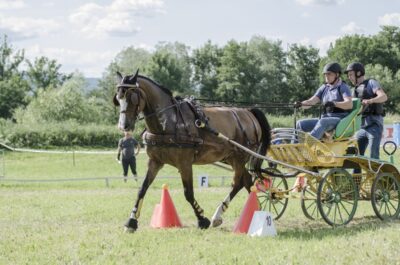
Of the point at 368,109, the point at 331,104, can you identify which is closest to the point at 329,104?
the point at 331,104

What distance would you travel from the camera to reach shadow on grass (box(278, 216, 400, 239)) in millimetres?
7912

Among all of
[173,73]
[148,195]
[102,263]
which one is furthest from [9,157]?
[173,73]

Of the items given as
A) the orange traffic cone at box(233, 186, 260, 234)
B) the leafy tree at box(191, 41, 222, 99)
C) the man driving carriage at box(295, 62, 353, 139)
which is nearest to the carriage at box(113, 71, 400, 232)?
the man driving carriage at box(295, 62, 353, 139)

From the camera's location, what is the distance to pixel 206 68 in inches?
3307

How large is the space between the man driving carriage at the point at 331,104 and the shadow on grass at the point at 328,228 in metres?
1.29

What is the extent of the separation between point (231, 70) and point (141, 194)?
69281 mm

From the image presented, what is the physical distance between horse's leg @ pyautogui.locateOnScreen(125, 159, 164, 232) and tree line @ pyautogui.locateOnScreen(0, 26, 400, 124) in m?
54.3

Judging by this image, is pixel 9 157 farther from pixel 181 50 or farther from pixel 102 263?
pixel 181 50

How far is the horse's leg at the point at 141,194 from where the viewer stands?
824 cm

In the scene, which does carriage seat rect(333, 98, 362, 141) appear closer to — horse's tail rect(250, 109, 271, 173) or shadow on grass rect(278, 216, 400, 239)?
horse's tail rect(250, 109, 271, 173)

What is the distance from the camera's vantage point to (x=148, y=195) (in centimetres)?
1470

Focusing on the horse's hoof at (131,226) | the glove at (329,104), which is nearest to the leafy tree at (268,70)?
the glove at (329,104)

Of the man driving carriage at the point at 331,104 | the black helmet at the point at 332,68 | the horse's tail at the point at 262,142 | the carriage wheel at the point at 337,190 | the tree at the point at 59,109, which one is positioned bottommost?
the tree at the point at 59,109

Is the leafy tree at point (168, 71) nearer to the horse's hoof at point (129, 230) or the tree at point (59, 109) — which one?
the tree at point (59, 109)
